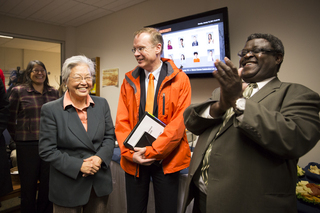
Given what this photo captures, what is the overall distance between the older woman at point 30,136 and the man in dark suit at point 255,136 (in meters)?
1.76

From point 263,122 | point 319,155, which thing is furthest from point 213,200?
point 319,155

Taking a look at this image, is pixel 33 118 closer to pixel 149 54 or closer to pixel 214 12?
pixel 149 54

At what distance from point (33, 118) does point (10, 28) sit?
3.10m

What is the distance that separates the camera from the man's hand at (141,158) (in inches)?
53.1

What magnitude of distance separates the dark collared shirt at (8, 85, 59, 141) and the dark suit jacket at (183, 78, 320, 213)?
6.31ft

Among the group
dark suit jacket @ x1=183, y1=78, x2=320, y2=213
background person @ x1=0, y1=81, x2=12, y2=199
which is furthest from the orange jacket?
background person @ x1=0, y1=81, x2=12, y2=199

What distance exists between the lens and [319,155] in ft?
6.88

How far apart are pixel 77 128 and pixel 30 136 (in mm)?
1057

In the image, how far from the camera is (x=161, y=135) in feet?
4.46

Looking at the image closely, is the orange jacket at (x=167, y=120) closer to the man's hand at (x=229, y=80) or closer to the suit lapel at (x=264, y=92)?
the suit lapel at (x=264, y=92)

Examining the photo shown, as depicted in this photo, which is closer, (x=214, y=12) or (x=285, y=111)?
(x=285, y=111)

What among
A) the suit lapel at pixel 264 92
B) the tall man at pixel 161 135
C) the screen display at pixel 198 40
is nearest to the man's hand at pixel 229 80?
the suit lapel at pixel 264 92

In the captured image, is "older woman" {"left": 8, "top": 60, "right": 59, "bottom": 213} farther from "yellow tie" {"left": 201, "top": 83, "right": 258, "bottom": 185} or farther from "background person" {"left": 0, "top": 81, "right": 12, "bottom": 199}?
"yellow tie" {"left": 201, "top": 83, "right": 258, "bottom": 185}

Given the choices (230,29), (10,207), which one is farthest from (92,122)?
(10,207)
